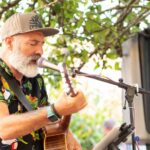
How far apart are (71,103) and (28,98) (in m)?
0.62

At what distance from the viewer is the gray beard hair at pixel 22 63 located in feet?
9.21

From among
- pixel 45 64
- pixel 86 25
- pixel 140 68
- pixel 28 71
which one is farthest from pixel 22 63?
pixel 140 68

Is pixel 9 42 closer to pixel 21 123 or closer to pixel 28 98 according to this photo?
pixel 28 98

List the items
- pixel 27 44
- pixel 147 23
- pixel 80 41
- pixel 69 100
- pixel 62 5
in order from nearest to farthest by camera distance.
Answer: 1. pixel 69 100
2. pixel 27 44
3. pixel 62 5
4. pixel 80 41
5. pixel 147 23

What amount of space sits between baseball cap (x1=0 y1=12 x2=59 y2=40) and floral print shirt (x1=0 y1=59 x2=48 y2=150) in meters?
0.16

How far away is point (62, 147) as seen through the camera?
3000 mm

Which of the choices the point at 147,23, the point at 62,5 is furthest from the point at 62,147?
the point at 147,23

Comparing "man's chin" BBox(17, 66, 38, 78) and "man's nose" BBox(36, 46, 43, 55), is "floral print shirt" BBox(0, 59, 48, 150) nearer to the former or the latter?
"man's chin" BBox(17, 66, 38, 78)

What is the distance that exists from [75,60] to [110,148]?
70.6 inches

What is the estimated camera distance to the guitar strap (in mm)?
2865

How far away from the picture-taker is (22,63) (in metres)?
2.84

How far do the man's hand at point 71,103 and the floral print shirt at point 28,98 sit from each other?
1.42 ft

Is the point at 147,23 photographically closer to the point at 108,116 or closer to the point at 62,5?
the point at 62,5

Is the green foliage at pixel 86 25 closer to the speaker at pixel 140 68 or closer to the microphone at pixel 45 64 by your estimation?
the speaker at pixel 140 68
